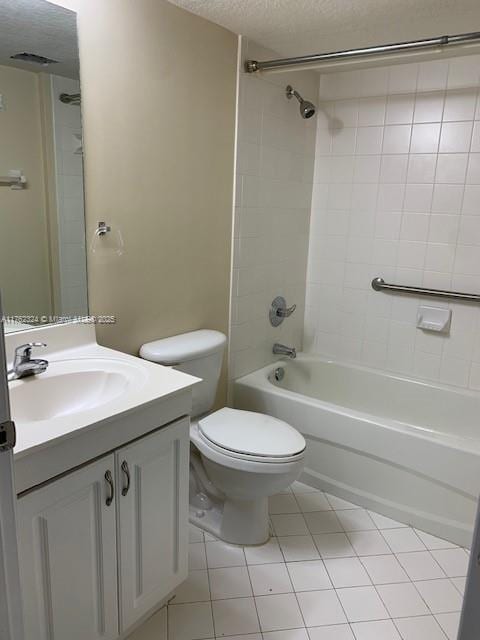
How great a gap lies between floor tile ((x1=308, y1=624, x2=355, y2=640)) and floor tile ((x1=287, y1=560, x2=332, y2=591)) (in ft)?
0.57

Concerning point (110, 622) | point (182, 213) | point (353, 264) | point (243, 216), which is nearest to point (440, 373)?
point (353, 264)

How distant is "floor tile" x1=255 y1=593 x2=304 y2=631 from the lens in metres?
1.67

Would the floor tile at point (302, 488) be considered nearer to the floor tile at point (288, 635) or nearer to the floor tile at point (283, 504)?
the floor tile at point (283, 504)

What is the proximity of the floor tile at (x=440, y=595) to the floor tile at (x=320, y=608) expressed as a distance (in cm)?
33

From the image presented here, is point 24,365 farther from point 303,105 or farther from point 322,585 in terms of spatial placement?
point 303,105

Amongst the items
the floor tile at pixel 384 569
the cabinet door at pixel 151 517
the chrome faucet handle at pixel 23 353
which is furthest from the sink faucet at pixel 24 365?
→ the floor tile at pixel 384 569

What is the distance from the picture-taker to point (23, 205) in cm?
159

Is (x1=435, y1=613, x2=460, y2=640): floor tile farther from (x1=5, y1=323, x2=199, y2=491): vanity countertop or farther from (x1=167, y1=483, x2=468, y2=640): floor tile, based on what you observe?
(x1=5, y1=323, x2=199, y2=491): vanity countertop

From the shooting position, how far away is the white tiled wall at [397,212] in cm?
248

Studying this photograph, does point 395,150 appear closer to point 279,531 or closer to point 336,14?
point 336,14

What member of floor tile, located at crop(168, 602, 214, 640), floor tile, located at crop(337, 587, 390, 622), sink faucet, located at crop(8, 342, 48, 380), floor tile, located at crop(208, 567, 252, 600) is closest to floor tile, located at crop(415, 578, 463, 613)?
floor tile, located at crop(337, 587, 390, 622)

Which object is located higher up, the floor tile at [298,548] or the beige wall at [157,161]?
the beige wall at [157,161]

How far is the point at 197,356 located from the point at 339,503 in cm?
102

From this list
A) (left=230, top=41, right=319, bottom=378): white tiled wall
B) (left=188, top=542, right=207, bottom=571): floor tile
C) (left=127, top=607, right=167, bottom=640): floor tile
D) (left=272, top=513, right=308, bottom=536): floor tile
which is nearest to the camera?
(left=127, top=607, right=167, bottom=640): floor tile
